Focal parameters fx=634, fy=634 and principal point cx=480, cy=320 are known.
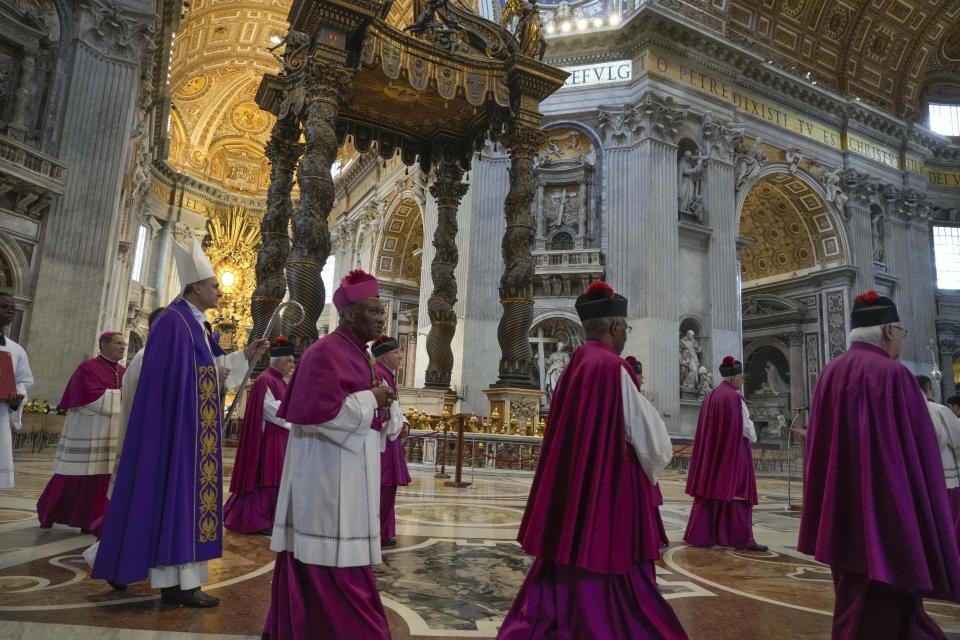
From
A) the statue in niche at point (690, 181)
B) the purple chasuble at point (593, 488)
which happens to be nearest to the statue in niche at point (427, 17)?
the purple chasuble at point (593, 488)

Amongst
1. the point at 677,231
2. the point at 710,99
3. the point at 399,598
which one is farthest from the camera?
the point at 710,99

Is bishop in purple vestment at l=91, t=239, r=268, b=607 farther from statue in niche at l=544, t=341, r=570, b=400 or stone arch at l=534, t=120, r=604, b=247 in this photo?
stone arch at l=534, t=120, r=604, b=247

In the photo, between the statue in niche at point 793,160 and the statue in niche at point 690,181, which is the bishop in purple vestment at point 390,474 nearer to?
the statue in niche at point 690,181

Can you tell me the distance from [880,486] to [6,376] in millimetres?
4975

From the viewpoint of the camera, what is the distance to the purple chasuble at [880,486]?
2463 mm

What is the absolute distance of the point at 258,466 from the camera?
15.8 feet

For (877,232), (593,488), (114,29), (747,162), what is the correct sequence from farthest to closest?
(877,232)
(747,162)
(114,29)
(593,488)

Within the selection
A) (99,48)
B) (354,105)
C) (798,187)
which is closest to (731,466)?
(354,105)

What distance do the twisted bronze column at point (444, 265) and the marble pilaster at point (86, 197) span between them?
7.36m

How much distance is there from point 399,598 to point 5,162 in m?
12.2

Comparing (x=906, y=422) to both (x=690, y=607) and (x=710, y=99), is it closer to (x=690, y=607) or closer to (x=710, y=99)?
(x=690, y=607)

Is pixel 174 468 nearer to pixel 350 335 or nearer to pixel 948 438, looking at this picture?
pixel 350 335

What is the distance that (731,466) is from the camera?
5102mm

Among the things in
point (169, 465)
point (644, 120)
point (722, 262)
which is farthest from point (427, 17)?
point (722, 262)
